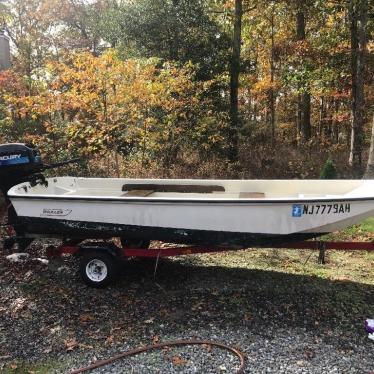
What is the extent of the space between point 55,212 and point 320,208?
9.92ft

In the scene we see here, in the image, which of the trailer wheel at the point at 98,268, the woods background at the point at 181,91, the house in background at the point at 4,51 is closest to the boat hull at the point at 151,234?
the trailer wheel at the point at 98,268

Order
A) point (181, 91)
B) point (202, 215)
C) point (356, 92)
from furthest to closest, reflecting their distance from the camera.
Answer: point (356, 92) < point (181, 91) < point (202, 215)

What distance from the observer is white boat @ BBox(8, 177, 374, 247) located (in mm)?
4527

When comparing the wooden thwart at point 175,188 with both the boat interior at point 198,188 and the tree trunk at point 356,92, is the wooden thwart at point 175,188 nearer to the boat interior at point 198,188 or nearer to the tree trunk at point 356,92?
the boat interior at point 198,188

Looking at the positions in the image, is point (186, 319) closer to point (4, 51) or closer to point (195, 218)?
point (195, 218)

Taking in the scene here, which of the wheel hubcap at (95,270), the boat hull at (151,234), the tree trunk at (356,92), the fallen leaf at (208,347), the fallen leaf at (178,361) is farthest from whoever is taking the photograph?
the tree trunk at (356,92)

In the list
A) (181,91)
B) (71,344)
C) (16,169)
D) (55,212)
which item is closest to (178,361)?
(71,344)

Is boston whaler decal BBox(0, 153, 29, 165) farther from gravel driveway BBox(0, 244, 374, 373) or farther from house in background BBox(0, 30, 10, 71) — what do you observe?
house in background BBox(0, 30, 10, 71)

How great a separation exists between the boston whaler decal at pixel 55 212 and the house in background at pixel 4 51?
25.8ft

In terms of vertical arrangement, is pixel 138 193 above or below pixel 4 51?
below

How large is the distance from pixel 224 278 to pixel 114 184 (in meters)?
2.27

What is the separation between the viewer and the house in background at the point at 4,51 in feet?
37.9

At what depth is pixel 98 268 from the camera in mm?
5285

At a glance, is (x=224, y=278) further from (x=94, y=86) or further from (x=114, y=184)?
(x=94, y=86)
